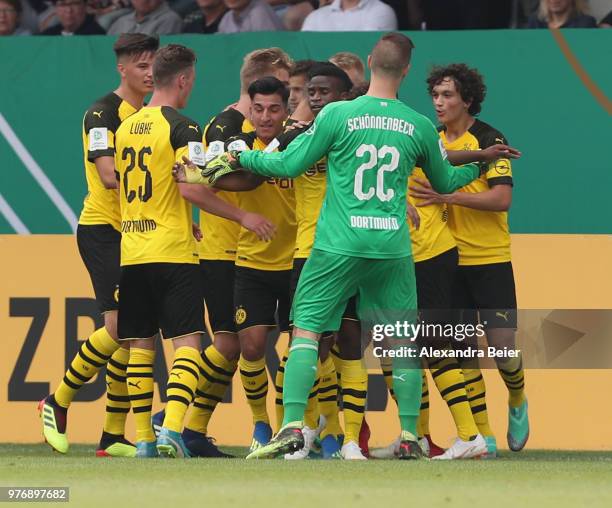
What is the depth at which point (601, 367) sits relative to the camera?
36.8 ft

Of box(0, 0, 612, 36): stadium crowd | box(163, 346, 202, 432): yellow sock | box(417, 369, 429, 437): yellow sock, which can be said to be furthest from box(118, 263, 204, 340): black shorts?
box(0, 0, 612, 36): stadium crowd

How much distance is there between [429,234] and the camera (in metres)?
9.80

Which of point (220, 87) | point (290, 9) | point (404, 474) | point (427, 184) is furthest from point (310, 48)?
point (404, 474)

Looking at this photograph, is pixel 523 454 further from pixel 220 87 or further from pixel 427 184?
pixel 220 87

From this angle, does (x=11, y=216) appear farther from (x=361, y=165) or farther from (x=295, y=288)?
(x=361, y=165)

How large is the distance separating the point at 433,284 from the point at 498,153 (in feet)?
3.28

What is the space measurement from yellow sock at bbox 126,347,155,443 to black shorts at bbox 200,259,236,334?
93cm

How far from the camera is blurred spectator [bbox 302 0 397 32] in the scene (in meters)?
12.3

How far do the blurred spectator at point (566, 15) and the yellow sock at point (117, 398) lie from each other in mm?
4390

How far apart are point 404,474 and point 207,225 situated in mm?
2912

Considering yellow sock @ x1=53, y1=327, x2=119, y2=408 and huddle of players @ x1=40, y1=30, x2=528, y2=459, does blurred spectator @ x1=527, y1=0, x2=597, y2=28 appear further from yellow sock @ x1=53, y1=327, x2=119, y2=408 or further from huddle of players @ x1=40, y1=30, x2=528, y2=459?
yellow sock @ x1=53, y1=327, x2=119, y2=408

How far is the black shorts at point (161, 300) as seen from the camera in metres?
8.99

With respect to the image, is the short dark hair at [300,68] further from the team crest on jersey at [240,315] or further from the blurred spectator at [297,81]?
the team crest on jersey at [240,315]

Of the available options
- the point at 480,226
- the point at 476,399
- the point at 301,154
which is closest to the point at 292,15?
the point at 480,226
